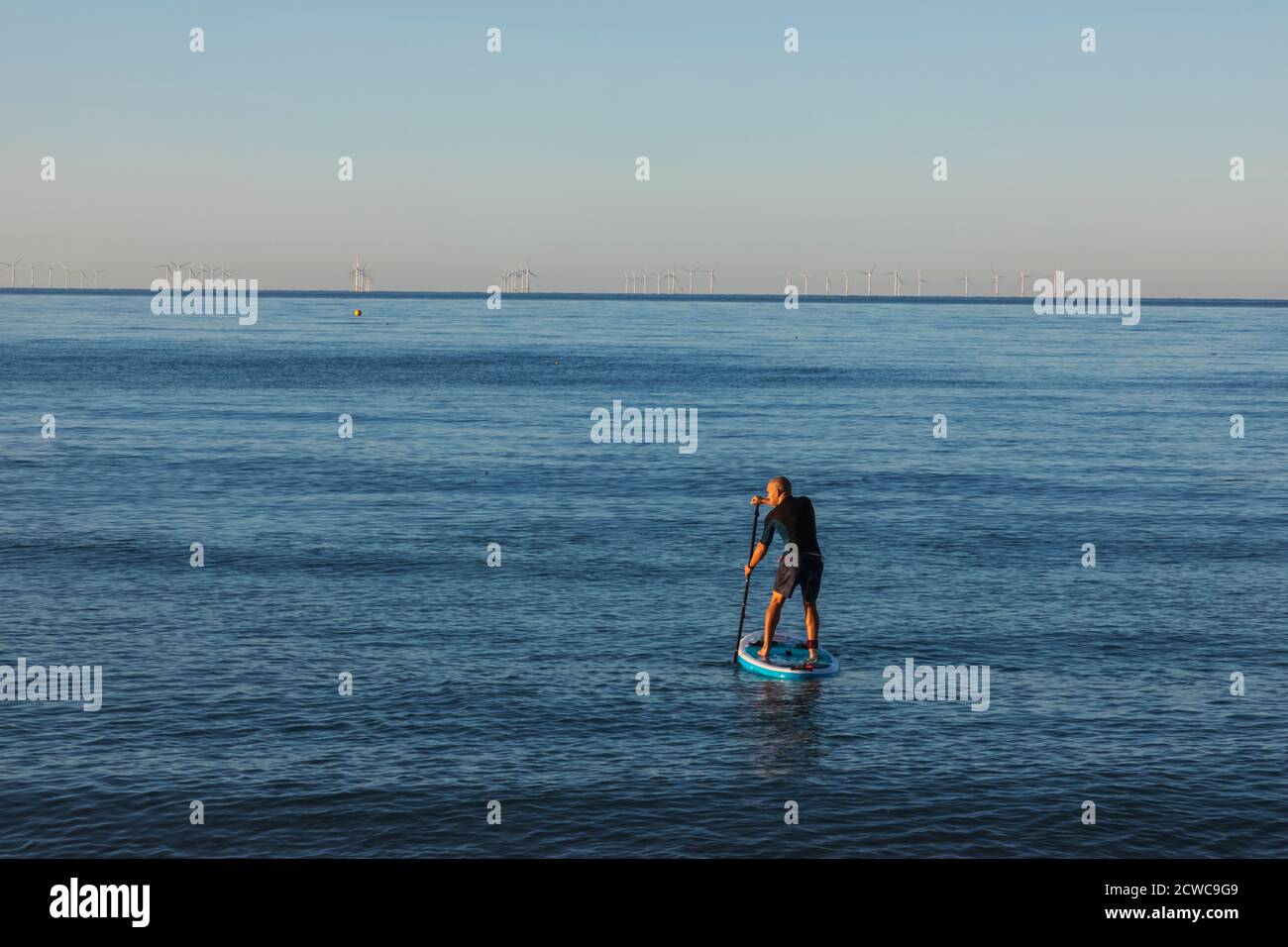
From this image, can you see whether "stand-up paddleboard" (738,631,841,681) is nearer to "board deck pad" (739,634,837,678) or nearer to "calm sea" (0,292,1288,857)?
"board deck pad" (739,634,837,678)

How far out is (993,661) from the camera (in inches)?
910

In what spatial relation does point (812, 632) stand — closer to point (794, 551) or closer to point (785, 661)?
point (785, 661)

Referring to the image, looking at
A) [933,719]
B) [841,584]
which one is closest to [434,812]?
[933,719]

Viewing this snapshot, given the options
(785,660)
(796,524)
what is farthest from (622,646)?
(796,524)

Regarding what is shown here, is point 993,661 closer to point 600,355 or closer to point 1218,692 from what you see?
point 1218,692

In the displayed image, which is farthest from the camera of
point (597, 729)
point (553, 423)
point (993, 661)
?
point (553, 423)

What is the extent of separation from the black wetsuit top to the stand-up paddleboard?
179cm

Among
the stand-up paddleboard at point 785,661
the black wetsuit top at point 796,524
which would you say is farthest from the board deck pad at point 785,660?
the black wetsuit top at point 796,524

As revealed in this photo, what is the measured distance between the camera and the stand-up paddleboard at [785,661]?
21.8m

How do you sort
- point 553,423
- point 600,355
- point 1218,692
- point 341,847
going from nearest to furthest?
1. point 341,847
2. point 1218,692
3. point 553,423
4. point 600,355

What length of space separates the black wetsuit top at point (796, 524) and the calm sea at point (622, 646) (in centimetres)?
233

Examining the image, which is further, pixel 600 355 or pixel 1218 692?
pixel 600 355

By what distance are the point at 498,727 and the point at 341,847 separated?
445 centimetres

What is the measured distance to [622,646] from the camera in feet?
78.7
